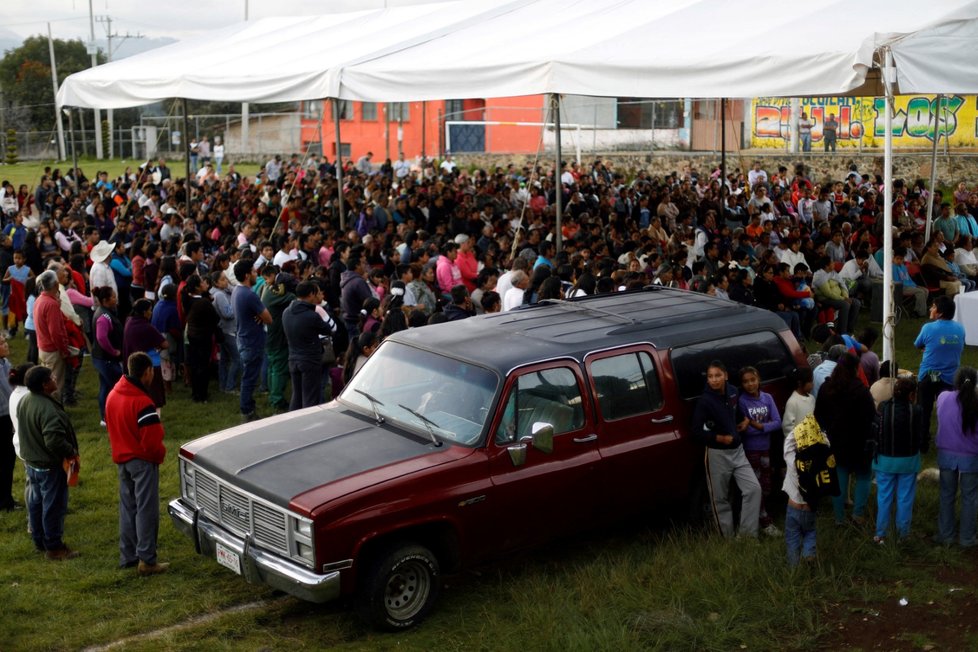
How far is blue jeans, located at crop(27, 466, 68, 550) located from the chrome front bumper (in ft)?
3.13

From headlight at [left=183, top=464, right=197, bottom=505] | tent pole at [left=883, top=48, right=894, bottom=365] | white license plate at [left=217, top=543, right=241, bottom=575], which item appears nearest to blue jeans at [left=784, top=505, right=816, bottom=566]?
tent pole at [left=883, top=48, right=894, bottom=365]

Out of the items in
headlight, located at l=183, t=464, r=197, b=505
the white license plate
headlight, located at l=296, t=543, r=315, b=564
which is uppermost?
headlight, located at l=183, t=464, r=197, b=505

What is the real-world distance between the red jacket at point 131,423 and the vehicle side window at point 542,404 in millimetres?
2368

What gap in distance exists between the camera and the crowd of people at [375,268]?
10234 millimetres

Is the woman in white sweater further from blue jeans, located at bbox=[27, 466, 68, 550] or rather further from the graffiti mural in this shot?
the graffiti mural

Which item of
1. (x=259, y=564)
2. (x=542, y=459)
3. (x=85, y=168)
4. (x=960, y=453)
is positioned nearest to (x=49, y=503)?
(x=259, y=564)

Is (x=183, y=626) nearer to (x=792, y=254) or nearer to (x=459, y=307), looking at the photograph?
(x=459, y=307)

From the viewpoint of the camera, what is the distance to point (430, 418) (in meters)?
6.95

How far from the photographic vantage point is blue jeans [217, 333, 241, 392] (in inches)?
465

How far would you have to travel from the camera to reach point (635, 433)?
7.28m

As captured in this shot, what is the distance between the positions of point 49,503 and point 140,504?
0.79m

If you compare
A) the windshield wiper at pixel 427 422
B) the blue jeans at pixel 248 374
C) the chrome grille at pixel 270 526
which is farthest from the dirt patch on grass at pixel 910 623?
the blue jeans at pixel 248 374

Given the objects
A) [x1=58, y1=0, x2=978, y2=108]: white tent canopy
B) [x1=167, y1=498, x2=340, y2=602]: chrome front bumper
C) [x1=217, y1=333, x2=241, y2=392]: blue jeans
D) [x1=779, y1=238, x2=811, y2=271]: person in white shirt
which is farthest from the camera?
[x1=779, y1=238, x2=811, y2=271]: person in white shirt

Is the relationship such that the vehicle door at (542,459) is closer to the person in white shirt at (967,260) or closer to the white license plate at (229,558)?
the white license plate at (229,558)
